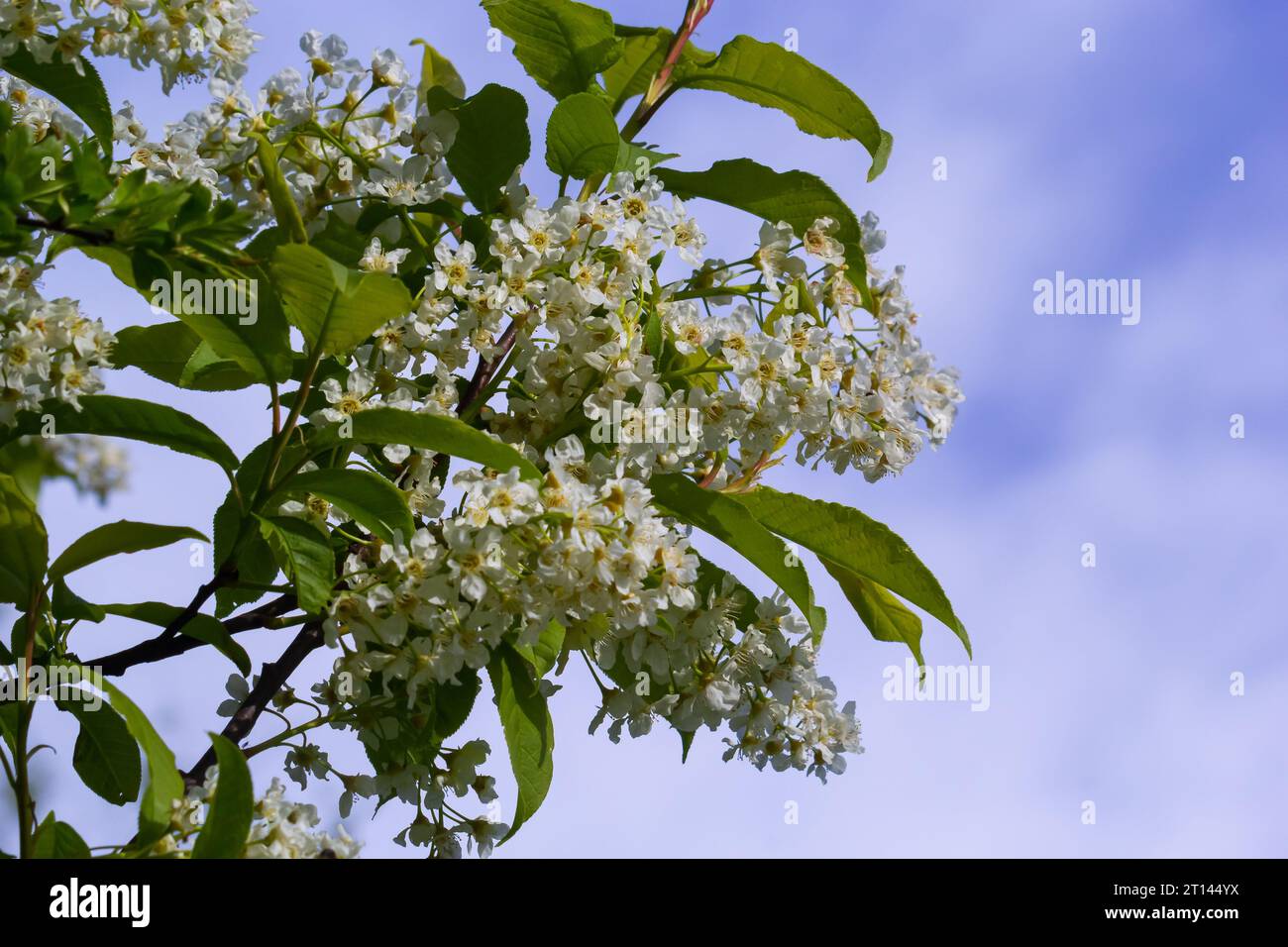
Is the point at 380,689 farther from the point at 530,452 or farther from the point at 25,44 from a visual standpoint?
the point at 25,44

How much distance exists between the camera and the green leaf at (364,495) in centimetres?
176

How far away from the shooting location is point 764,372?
6.33 ft

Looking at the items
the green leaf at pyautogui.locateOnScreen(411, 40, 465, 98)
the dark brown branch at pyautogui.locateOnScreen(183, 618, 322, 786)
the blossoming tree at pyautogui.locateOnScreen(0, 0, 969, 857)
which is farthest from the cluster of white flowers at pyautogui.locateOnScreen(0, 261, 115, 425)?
the green leaf at pyautogui.locateOnScreen(411, 40, 465, 98)

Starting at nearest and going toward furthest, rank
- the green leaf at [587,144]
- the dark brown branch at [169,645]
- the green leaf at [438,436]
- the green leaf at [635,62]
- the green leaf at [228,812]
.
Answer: the green leaf at [228,812], the green leaf at [438,436], the dark brown branch at [169,645], the green leaf at [587,144], the green leaf at [635,62]

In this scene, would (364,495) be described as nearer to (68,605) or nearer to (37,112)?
(68,605)

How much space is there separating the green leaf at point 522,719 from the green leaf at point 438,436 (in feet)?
1.12

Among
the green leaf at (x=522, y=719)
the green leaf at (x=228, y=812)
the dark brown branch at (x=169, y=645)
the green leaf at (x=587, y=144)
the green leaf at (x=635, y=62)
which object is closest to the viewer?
the green leaf at (x=228, y=812)

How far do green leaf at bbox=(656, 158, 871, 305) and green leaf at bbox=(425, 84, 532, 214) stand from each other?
0.92ft

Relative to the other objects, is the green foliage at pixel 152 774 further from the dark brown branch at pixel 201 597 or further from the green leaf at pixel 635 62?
the green leaf at pixel 635 62

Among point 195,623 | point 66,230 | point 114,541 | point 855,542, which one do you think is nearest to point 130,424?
point 114,541

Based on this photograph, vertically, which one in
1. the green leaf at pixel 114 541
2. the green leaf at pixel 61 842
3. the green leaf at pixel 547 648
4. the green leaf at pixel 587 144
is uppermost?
the green leaf at pixel 587 144

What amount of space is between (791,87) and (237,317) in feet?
3.29

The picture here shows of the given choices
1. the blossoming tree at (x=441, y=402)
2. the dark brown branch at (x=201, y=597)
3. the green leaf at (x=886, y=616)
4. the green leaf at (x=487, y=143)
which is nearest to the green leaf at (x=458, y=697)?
the blossoming tree at (x=441, y=402)
